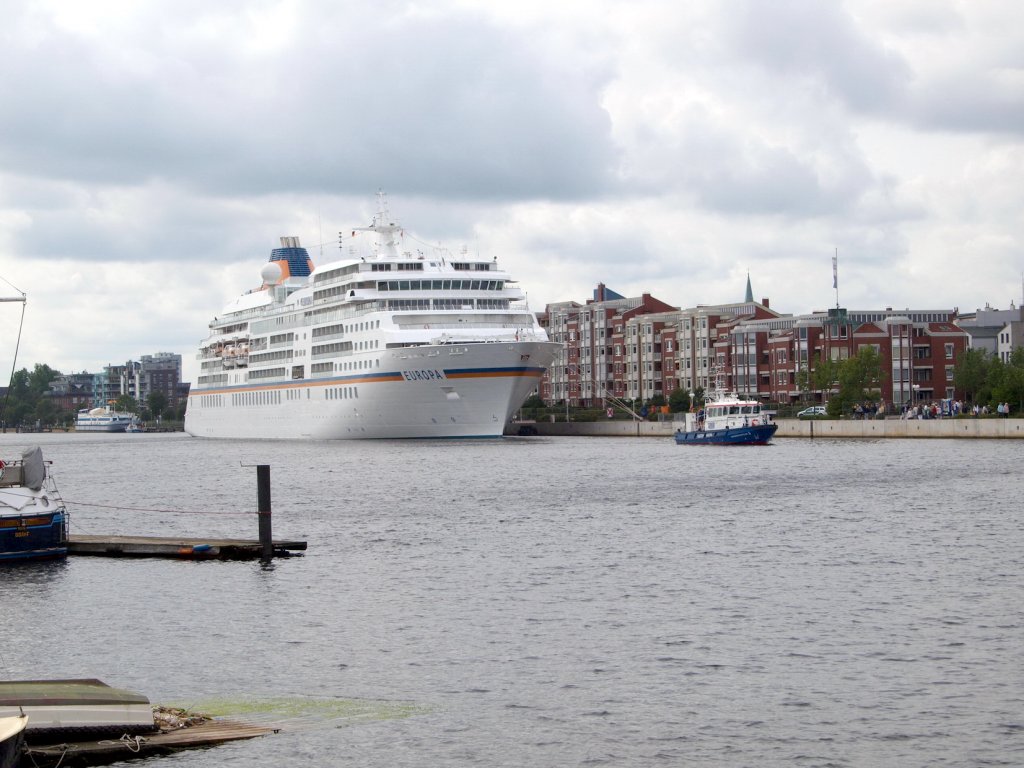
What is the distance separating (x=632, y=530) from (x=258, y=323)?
97588mm

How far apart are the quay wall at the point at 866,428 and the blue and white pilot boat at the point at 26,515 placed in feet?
264

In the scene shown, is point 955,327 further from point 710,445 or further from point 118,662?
point 118,662

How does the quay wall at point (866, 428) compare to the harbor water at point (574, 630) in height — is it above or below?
above

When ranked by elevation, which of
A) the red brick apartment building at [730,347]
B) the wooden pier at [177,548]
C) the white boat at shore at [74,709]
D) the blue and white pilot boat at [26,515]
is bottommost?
the white boat at shore at [74,709]

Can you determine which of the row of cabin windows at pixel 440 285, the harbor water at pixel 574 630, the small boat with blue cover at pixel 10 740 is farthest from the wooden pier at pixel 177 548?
the row of cabin windows at pixel 440 285

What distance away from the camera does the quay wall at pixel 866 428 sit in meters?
106

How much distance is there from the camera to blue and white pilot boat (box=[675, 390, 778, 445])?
349 ft

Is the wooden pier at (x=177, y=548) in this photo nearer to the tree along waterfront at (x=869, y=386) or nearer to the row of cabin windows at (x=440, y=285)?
the row of cabin windows at (x=440, y=285)

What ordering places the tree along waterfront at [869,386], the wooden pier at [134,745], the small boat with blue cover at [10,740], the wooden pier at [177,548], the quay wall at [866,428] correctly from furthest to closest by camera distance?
1. the tree along waterfront at [869,386]
2. the quay wall at [866,428]
3. the wooden pier at [177,548]
4. the wooden pier at [134,745]
5. the small boat with blue cover at [10,740]

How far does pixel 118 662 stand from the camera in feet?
82.6

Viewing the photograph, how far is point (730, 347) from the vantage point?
16250 centimetres

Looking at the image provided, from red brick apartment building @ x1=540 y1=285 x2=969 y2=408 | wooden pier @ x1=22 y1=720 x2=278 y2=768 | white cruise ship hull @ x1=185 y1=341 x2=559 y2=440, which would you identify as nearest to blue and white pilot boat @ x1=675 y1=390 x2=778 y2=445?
white cruise ship hull @ x1=185 y1=341 x2=559 y2=440

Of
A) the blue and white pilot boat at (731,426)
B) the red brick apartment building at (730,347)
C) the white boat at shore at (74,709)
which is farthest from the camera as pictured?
the red brick apartment building at (730,347)

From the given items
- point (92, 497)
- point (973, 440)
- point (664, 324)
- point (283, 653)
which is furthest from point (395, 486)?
point (664, 324)
